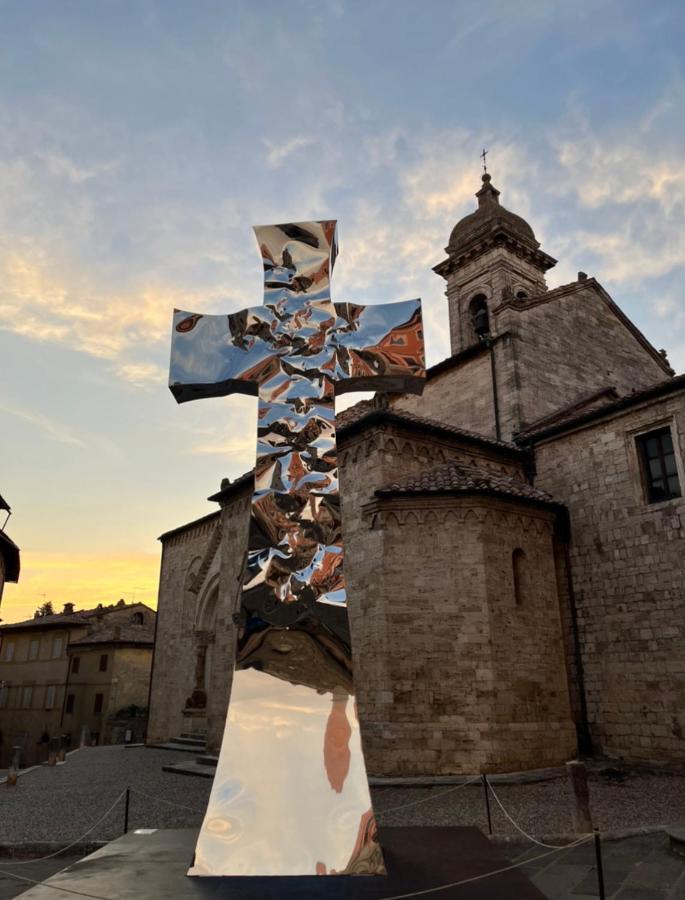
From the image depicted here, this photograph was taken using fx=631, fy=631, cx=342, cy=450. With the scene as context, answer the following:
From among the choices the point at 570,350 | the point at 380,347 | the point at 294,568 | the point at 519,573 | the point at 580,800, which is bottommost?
the point at 580,800

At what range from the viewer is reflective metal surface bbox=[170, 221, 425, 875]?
4352 mm

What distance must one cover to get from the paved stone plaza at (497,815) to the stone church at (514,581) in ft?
4.20

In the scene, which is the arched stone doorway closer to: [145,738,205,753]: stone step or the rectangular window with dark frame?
[145,738,205,753]: stone step

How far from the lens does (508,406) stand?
18.4 metres

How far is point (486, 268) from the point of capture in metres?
23.1

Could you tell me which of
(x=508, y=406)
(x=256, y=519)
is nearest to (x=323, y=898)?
(x=256, y=519)

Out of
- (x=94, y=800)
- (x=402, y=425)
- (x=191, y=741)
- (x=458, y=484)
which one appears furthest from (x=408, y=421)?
(x=191, y=741)

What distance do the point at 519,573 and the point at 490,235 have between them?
14205 millimetres

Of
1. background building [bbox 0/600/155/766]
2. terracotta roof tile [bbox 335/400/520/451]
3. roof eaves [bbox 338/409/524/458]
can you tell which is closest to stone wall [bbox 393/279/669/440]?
terracotta roof tile [bbox 335/400/520/451]

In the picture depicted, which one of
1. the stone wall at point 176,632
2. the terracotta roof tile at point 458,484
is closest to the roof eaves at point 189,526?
the stone wall at point 176,632

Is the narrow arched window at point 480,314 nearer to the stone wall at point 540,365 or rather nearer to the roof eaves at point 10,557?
the stone wall at point 540,365

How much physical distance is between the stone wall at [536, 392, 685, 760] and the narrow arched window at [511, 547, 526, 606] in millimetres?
2271

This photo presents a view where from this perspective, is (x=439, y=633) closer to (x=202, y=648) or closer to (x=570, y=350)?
(x=570, y=350)

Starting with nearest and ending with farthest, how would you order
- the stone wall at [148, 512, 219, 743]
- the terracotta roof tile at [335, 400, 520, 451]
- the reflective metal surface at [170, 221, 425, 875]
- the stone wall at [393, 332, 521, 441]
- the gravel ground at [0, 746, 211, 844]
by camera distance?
the reflective metal surface at [170, 221, 425, 875] < the gravel ground at [0, 746, 211, 844] < the terracotta roof tile at [335, 400, 520, 451] < the stone wall at [393, 332, 521, 441] < the stone wall at [148, 512, 219, 743]
